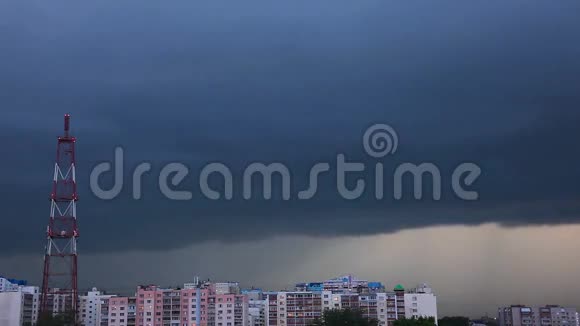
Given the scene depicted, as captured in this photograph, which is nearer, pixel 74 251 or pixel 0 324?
pixel 74 251

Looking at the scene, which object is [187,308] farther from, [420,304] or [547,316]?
[547,316]

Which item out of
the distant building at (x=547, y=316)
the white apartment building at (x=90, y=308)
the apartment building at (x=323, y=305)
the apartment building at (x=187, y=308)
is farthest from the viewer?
the distant building at (x=547, y=316)

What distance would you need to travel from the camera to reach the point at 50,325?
38.3 metres

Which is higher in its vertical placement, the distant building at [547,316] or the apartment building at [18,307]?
the apartment building at [18,307]

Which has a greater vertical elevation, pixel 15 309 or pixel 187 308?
pixel 15 309

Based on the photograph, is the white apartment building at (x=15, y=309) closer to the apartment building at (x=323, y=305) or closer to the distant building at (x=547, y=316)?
the apartment building at (x=323, y=305)

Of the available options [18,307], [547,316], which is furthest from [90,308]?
[547,316]

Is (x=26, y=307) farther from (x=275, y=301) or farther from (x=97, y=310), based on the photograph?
(x=275, y=301)

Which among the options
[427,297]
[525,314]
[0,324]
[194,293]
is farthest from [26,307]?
[525,314]

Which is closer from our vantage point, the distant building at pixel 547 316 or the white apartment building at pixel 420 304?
the white apartment building at pixel 420 304

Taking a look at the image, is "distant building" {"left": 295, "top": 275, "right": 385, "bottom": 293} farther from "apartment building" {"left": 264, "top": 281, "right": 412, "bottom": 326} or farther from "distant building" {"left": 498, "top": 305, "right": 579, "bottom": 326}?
"distant building" {"left": 498, "top": 305, "right": 579, "bottom": 326}

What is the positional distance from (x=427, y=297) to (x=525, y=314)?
30.1 m

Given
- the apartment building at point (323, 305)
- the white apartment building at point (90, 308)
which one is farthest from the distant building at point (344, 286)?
the white apartment building at point (90, 308)

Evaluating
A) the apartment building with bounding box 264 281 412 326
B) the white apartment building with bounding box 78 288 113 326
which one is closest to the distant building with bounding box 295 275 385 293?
the apartment building with bounding box 264 281 412 326
